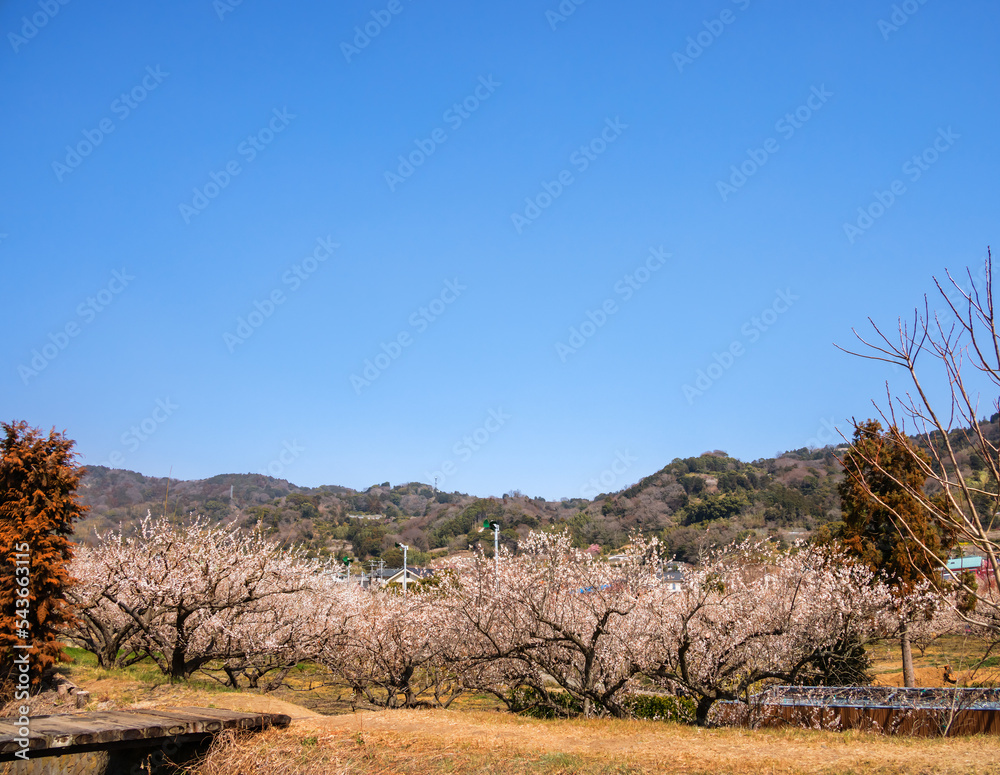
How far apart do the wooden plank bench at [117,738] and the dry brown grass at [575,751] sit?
0.83 feet

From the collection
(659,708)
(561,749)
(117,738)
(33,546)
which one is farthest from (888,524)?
(33,546)

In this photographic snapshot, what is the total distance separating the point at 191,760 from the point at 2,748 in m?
2.23

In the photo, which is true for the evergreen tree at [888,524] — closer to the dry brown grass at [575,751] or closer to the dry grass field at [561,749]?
the dry grass field at [561,749]

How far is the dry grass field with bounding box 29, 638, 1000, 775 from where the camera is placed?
7.02 m

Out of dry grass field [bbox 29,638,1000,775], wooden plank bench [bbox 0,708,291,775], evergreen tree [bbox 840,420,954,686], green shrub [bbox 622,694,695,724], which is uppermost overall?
evergreen tree [bbox 840,420,954,686]

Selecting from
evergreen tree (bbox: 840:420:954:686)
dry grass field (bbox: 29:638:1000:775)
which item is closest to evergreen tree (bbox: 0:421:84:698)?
dry grass field (bbox: 29:638:1000:775)

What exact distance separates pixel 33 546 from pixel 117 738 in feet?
35.1

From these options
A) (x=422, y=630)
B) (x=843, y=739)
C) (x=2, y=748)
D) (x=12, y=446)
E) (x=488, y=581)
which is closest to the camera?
(x=2, y=748)

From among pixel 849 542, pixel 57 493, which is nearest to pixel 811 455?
pixel 849 542

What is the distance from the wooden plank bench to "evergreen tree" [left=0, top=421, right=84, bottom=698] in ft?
25.7

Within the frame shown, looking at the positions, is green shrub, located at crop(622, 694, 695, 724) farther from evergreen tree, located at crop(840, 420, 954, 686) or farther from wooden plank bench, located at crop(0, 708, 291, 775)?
wooden plank bench, located at crop(0, 708, 291, 775)

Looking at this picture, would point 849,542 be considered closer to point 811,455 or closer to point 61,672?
point 61,672

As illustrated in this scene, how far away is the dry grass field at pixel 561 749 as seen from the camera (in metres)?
7.02

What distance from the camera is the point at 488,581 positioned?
15.1 m
